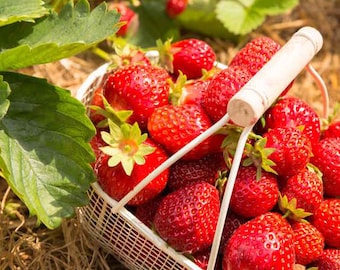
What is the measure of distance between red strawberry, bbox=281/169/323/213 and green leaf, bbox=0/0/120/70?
0.40 meters

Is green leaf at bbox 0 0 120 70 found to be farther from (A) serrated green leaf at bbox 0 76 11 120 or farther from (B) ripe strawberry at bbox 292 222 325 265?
(B) ripe strawberry at bbox 292 222 325 265

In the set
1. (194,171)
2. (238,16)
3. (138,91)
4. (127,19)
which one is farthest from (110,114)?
(238,16)

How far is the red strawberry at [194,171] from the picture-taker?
1.16m

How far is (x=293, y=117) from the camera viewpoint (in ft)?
3.96

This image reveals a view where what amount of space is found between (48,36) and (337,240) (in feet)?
2.06

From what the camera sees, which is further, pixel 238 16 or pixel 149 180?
pixel 238 16

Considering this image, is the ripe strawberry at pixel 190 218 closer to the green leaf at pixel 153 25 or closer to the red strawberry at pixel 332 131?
the red strawberry at pixel 332 131

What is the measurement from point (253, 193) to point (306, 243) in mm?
127

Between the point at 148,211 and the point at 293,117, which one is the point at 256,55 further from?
the point at 148,211

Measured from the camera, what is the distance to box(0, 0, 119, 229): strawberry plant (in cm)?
111

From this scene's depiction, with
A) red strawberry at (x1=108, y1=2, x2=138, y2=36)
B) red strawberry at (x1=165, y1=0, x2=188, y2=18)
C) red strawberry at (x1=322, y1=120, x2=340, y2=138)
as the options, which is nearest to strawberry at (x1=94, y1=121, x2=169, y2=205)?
red strawberry at (x1=322, y1=120, x2=340, y2=138)

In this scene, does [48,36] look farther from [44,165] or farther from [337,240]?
[337,240]

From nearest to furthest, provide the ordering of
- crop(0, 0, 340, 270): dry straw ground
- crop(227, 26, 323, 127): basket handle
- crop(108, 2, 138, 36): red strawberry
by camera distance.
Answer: crop(227, 26, 323, 127): basket handle < crop(0, 0, 340, 270): dry straw ground < crop(108, 2, 138, 36): red strawberry

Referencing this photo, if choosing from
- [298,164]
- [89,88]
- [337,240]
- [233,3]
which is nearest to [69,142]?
[89,88]
